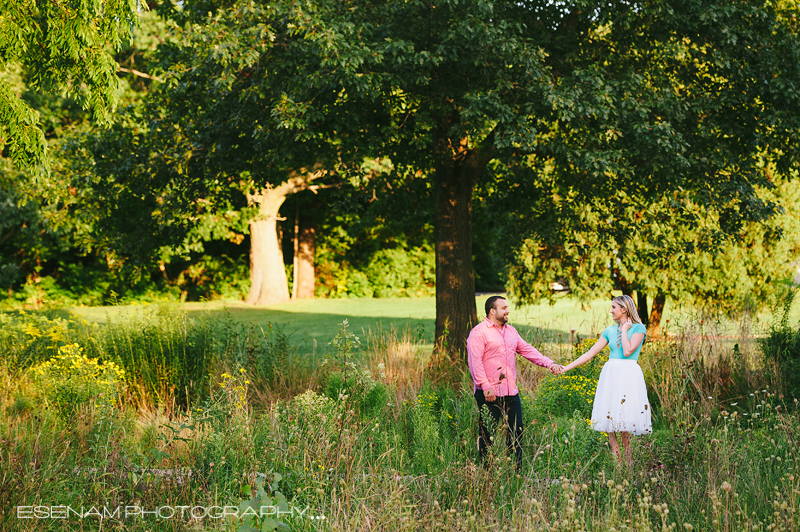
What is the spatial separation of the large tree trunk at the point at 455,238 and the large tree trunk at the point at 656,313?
562 centimetres

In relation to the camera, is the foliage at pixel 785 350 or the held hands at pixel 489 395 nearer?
the held hands at pixel 489 395

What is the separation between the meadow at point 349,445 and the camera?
3771 mm

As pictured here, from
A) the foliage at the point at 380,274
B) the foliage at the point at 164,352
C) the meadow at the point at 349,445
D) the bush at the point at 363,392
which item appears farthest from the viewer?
the foliage at the point at 380,274

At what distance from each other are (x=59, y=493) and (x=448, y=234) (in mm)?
6830

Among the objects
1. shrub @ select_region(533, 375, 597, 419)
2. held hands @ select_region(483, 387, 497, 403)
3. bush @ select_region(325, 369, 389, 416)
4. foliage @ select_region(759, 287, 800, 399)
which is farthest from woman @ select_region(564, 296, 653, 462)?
foliage @ select_region(759, 287, 800, 399)

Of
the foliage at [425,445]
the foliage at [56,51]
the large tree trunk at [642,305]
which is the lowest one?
the foliage at [425,445]

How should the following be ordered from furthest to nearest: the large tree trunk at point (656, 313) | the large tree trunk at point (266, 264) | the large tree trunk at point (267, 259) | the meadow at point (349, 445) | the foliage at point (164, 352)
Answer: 1. the large tree trunk at point (266, 264)
2. the large tree trunk at point (267, 259)
3. the large tree trunk at point (656, 313)
4. the foliage at point (164, 352)
5. the meadow at point (349, 445)

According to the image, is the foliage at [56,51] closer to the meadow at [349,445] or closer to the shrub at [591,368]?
the meadow at [349,445]

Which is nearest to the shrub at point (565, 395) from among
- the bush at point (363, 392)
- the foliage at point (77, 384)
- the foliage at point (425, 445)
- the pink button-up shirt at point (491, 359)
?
the pink button-up shirt at point (491, 359)

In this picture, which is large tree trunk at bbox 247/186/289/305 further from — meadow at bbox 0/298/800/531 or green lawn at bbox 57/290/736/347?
meadow at bbox 0/298/800/531

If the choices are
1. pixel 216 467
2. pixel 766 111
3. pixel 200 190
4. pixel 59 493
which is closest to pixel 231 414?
pixel 216 467

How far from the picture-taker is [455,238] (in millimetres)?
10078

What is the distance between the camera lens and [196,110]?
9727 millimetres

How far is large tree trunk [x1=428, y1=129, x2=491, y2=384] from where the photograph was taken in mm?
9891
